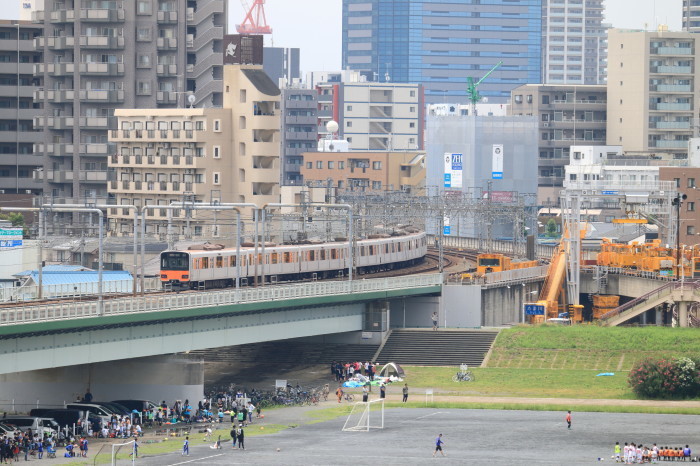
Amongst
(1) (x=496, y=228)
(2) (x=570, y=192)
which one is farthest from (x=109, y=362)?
(1) (x=496, y=228)

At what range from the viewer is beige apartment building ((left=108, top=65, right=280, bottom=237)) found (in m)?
127

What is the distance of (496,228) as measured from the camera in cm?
18712

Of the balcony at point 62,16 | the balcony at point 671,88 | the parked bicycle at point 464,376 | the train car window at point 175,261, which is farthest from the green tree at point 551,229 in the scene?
the train car window at point 175,261

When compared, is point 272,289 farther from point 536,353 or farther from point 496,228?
point 496,228

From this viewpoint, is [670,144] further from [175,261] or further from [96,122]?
[175,261]

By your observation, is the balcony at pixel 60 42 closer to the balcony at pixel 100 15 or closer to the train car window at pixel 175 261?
the balcony at pixel 100 15

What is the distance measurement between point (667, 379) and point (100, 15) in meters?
81.3

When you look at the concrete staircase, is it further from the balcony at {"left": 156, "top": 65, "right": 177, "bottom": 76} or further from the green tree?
the green tree

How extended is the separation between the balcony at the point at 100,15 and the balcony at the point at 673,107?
251ft

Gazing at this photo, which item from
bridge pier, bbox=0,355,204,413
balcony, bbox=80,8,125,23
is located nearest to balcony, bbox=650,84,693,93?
balcony, bbox=80,8,125,23

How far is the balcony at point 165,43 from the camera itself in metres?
146

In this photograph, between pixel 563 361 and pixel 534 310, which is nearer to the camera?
pixel 563 361

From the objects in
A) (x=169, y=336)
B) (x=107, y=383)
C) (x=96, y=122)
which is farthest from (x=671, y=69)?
(x=107, y=383)

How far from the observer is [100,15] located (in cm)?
14262
